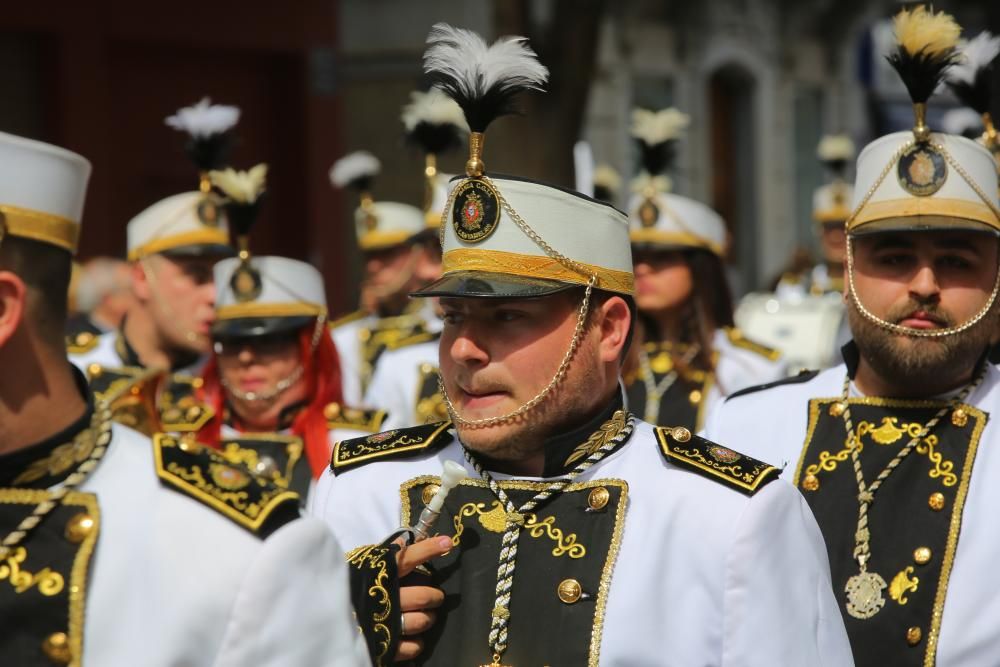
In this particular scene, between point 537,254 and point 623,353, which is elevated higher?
point 537,254

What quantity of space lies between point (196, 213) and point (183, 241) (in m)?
0.17

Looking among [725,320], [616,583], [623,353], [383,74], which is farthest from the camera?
[383,74]

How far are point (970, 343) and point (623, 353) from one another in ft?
4.38

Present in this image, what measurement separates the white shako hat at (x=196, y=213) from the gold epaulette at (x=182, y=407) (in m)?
0.72

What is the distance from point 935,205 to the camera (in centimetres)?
456

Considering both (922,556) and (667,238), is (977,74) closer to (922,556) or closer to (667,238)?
(922,556)

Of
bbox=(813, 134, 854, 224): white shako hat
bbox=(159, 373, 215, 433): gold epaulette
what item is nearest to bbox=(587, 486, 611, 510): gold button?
bbox=(159, 373, 215, 433): gold epaulette

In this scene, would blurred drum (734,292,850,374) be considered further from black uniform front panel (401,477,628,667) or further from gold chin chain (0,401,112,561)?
gold chin chain (0,401,112,561)

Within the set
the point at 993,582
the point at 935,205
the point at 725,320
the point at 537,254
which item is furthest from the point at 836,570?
the point at 725,320

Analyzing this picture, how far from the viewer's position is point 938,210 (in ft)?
14.9

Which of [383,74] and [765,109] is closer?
[383,74]

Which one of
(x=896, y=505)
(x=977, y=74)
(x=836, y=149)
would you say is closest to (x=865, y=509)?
(x=896, y=505)

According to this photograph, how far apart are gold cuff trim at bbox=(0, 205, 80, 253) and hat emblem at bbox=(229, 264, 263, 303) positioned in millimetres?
3771

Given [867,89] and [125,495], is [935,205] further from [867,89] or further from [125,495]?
[867,89]
